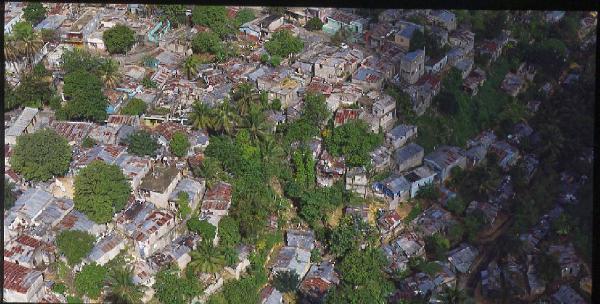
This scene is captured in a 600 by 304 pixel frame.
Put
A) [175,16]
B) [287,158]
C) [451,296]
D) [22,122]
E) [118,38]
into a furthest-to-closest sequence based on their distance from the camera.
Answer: [175,16]
[118,38]
[287,158]
[22,122]
[451,296]

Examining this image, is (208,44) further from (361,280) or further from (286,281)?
(361,280)

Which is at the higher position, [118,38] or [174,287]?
[118,38]

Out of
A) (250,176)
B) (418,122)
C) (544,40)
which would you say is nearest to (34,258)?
(250,176)

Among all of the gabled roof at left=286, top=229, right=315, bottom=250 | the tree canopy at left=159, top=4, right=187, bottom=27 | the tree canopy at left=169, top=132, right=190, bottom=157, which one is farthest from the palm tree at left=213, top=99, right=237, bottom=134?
the tree canopy at left=159, top=4, right=187, bottom=27

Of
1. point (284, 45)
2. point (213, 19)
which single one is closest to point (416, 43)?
point (284, 45)

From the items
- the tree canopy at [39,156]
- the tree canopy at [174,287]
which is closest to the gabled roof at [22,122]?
the tree canopy at [39,156]
